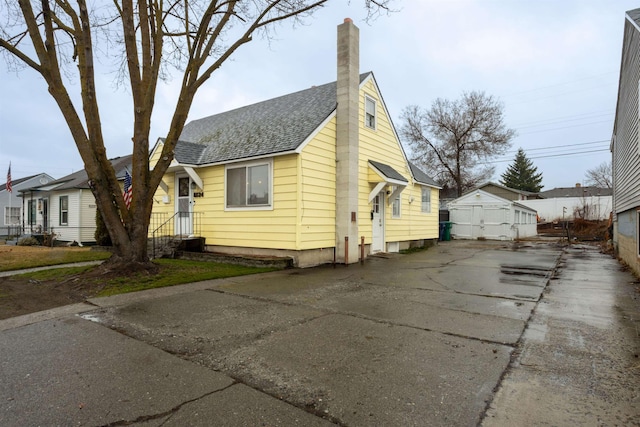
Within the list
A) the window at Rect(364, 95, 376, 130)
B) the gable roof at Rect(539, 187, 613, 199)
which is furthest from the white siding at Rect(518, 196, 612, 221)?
the window at Rect(364, 95, 376, 130)

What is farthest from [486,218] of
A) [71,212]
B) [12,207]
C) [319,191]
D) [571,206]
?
[12,207]

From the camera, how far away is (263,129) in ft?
38.5

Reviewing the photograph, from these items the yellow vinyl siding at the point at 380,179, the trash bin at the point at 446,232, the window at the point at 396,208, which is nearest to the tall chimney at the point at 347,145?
the yellow vinyl siding at the point at 380,179

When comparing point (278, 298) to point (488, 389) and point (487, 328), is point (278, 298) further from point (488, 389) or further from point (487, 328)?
point (488, 389)

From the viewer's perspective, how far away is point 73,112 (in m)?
7.84

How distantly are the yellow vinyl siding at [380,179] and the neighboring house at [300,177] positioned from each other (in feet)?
0.22

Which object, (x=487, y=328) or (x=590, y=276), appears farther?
(x=590, y=276)

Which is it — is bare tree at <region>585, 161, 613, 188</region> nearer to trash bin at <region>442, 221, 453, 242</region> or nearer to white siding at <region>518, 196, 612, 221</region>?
white siding at <region>518, 196, 612, 221</region>

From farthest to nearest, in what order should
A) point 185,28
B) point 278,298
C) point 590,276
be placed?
point 185,28, point 590,276, point 278,298

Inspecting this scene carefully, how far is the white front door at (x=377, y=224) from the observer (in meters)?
12.7

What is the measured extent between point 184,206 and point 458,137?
31289 mm

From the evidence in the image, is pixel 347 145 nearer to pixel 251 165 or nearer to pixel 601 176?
pixel 251 165

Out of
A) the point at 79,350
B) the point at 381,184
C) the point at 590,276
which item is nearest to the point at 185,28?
the point at 381,184

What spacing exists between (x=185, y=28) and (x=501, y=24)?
1272cm
